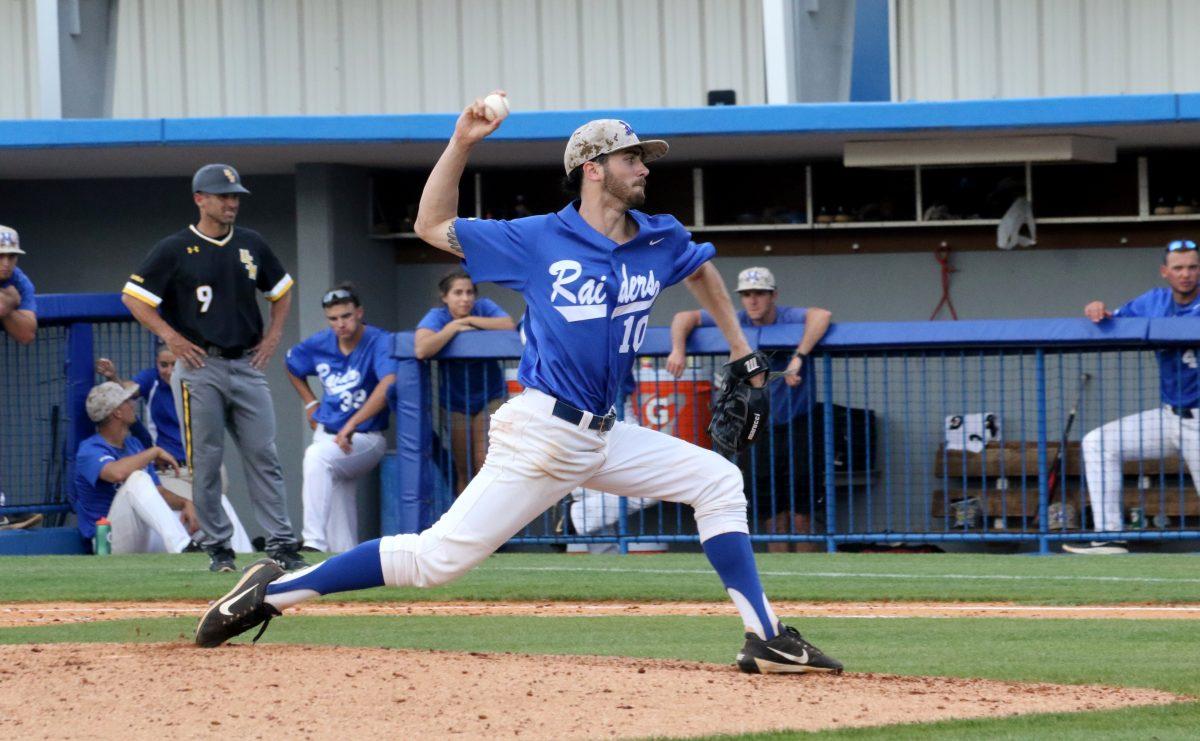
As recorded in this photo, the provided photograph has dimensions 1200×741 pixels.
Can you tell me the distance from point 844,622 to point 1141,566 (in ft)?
9.38

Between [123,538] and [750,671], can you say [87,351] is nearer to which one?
[123,538]

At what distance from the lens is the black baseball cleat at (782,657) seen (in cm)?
557

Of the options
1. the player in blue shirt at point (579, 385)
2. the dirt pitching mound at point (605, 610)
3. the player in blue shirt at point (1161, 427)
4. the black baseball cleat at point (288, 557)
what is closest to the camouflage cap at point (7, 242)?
the dirt pitching mound at point (605, 610)

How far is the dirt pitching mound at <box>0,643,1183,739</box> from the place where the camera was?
4.79 m

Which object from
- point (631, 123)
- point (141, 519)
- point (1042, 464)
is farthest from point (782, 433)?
point (141, 519)

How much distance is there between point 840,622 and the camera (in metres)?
7.45

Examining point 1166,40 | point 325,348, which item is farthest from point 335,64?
point 1166,40

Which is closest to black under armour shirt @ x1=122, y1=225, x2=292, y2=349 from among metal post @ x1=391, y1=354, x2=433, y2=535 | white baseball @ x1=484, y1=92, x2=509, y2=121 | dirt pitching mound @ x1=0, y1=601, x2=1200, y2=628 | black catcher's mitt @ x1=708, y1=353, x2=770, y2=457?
dirt pitching mound @ x1=0, y1=601, x2=1200, y2=628

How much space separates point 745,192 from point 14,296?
5.99 m

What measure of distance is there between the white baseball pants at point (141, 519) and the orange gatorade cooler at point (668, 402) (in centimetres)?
318

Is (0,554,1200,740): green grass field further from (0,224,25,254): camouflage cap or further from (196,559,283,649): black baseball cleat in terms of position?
(0,224,25,254): camouflage cap

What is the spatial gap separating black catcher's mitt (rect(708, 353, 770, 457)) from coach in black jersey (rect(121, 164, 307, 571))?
139 inches

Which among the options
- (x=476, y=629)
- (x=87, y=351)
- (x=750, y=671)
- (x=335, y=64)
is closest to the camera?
(x=750, y=671)

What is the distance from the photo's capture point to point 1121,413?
36.2 ft
